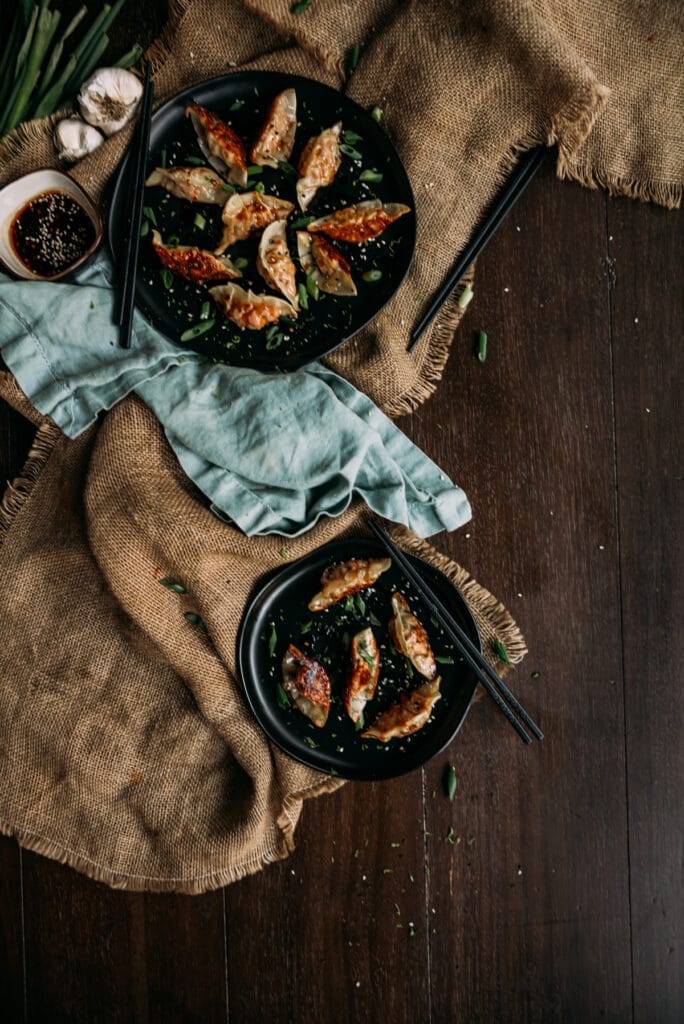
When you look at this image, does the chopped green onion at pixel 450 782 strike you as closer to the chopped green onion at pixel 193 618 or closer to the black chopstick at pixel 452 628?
the black chopstick at pixel 452 628

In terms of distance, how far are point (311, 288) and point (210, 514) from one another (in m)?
0.46

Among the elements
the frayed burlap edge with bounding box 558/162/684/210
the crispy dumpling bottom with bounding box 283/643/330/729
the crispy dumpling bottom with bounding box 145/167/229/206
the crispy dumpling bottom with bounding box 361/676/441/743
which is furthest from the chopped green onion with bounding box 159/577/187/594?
the frayed burlap edge with bounding box 558/162/684/210

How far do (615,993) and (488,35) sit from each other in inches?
74.4

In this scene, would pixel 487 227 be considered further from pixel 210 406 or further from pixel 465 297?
pixel 210 406

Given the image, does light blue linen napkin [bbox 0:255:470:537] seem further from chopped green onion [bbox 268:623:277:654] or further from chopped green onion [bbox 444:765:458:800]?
chopped green onion [bbox 444:765:458:800]

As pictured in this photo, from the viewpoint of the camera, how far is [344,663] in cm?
154

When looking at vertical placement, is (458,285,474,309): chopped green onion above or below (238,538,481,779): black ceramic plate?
above

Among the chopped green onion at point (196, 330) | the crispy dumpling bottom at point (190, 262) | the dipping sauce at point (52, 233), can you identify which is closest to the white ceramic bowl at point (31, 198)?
the dipping sauce at point (52, 233)

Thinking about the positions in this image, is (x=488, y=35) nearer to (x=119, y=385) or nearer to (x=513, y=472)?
(x=513, y=472)

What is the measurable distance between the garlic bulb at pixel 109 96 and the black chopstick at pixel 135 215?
2 cm

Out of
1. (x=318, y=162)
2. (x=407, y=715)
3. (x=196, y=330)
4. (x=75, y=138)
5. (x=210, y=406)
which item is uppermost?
(x=75, y=138)

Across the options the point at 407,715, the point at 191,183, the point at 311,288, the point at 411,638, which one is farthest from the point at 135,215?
the point at 407,715

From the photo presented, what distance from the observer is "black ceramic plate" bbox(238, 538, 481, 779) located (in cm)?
153

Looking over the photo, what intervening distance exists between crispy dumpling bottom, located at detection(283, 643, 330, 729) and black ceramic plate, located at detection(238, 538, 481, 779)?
0.07 feet
